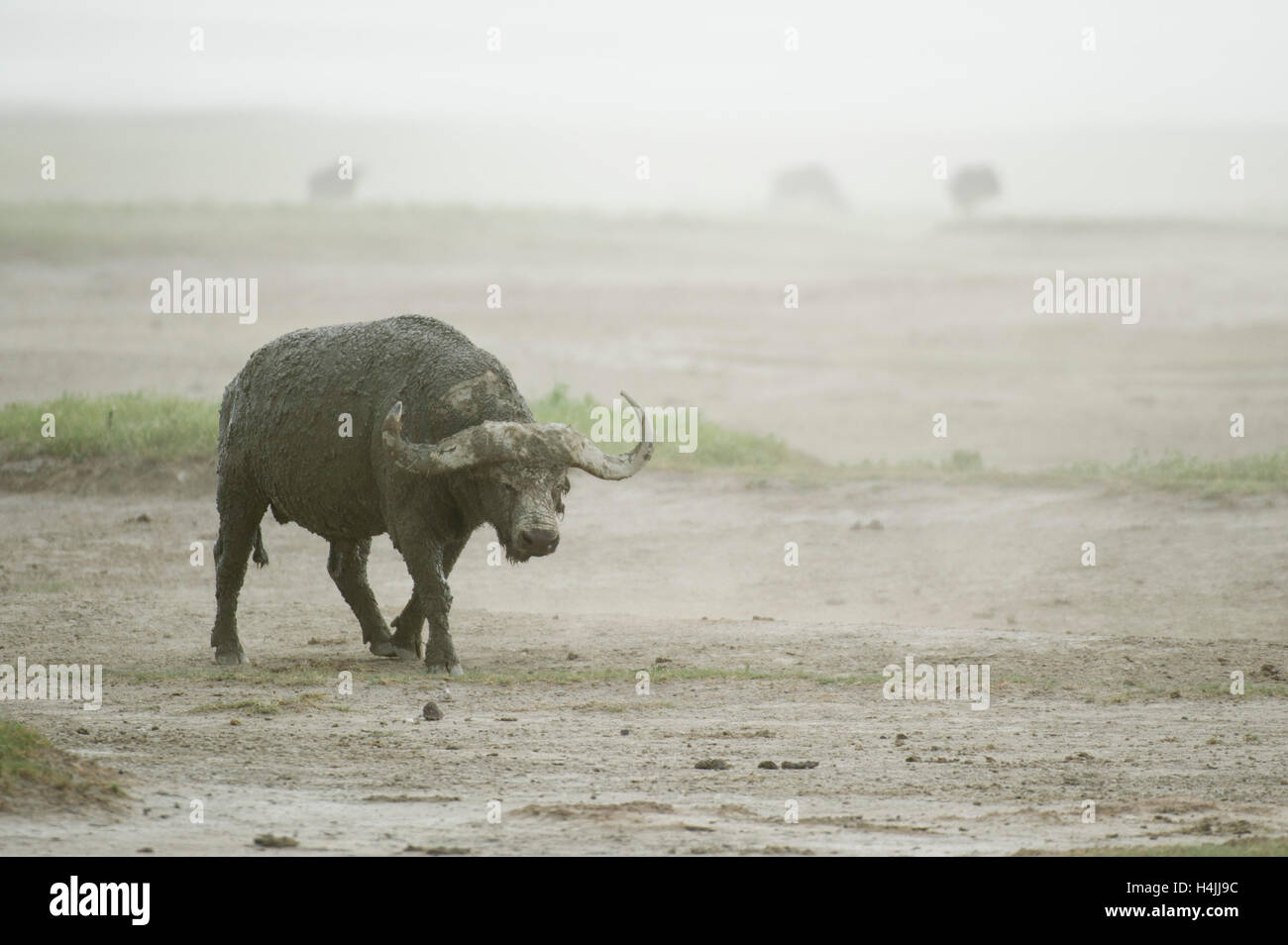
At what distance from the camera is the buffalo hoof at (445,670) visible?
1294 centimetres

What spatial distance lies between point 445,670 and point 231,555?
2.14m

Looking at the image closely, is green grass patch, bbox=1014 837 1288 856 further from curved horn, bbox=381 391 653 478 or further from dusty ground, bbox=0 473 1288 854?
curved horn, bbox=381 391 653 478

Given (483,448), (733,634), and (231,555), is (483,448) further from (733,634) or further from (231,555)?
(733,634)

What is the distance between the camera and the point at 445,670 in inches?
512

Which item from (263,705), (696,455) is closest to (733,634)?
(263,705)

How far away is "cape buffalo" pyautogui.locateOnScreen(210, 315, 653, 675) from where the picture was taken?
12328mm

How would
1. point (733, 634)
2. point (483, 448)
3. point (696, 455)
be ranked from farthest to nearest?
point (696, 455), point (733, 634), point (483, 448)

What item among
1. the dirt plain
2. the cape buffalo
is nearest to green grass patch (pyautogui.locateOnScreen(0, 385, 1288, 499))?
the dirt plain

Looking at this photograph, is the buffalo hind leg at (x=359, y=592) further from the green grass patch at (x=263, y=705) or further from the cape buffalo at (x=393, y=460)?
the green grass patch at (x=263, y=705)

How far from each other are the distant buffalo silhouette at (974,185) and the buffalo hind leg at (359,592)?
60801 millimetres

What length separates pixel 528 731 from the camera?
1088cm

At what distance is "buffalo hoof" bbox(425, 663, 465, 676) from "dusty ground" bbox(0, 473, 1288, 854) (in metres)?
0.22

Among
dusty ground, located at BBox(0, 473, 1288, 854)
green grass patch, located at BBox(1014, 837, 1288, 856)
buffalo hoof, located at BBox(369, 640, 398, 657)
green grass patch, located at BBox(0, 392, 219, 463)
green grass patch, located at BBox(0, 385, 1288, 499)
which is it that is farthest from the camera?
green grass patch, located at BBox(0, 392, 219, 463)
